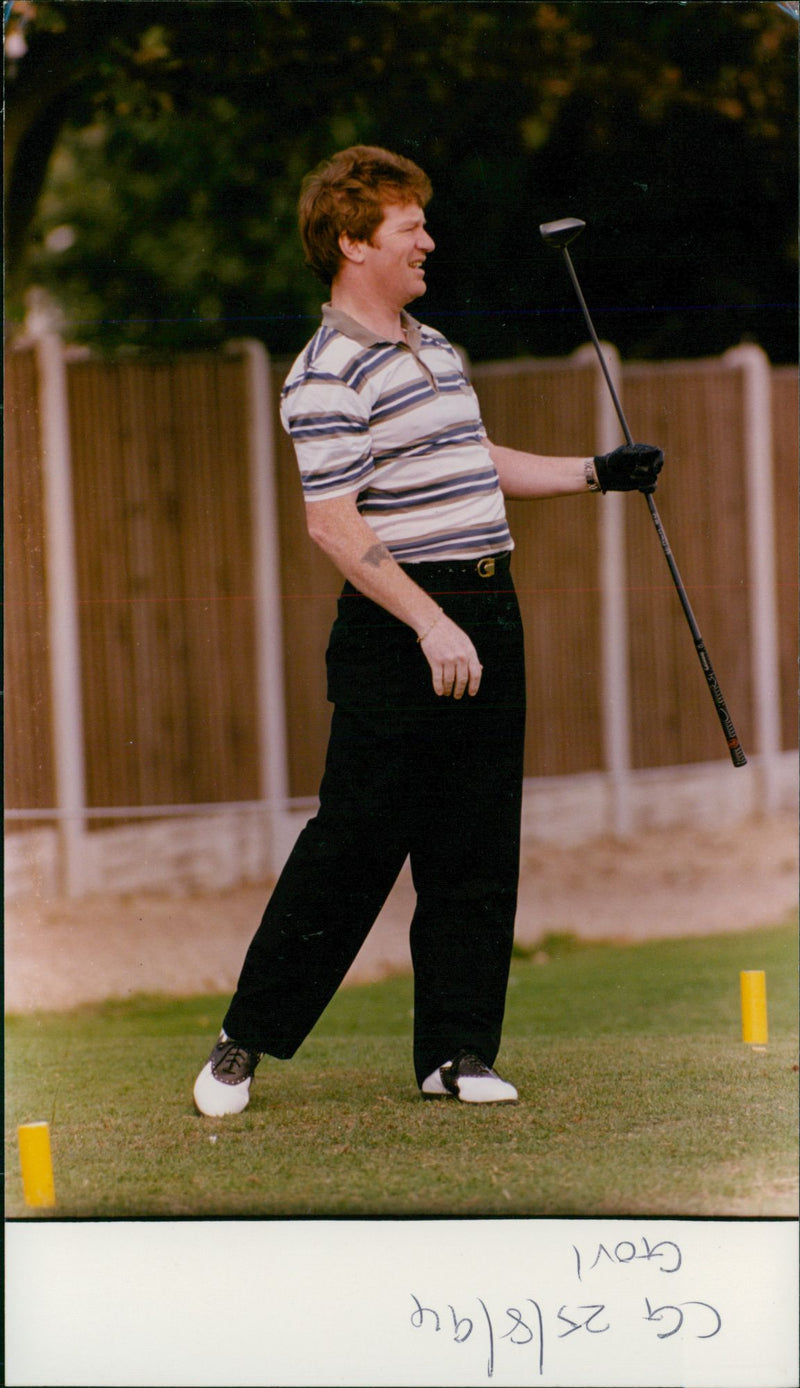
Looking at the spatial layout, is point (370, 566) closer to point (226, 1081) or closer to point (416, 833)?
point (416, 833)

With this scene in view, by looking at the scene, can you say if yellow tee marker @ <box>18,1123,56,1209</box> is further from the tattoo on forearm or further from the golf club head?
the golf club head

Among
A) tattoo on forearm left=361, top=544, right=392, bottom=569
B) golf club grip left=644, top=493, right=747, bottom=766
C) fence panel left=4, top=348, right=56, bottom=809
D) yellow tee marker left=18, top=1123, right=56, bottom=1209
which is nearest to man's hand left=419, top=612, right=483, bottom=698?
tattoo on forearm left=361, top=544, right=392, bottom=569

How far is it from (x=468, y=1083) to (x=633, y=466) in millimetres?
1296

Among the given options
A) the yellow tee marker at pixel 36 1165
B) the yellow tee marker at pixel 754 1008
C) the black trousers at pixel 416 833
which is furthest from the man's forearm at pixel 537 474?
the yellow tee marker at pixel 36 1165

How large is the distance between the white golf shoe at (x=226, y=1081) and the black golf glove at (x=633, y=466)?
1.39 meters

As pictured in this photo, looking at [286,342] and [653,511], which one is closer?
[653,511]

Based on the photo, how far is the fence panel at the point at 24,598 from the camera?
317cm

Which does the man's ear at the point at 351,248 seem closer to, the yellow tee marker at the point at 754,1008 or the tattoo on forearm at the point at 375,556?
the tattoo on forearm at the point at 375,556

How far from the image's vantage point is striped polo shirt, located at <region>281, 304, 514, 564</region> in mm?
2928

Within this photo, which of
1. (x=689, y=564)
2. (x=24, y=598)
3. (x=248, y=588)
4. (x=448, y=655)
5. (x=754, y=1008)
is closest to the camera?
(x=448, y=655)

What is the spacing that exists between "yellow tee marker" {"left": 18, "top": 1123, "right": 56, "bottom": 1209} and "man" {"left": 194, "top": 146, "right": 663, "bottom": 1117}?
326 millimetres

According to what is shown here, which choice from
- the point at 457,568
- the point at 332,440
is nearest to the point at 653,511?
the point at 457,568

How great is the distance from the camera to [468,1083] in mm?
3062

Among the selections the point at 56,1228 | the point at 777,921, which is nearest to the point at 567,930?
the point at 777,921
